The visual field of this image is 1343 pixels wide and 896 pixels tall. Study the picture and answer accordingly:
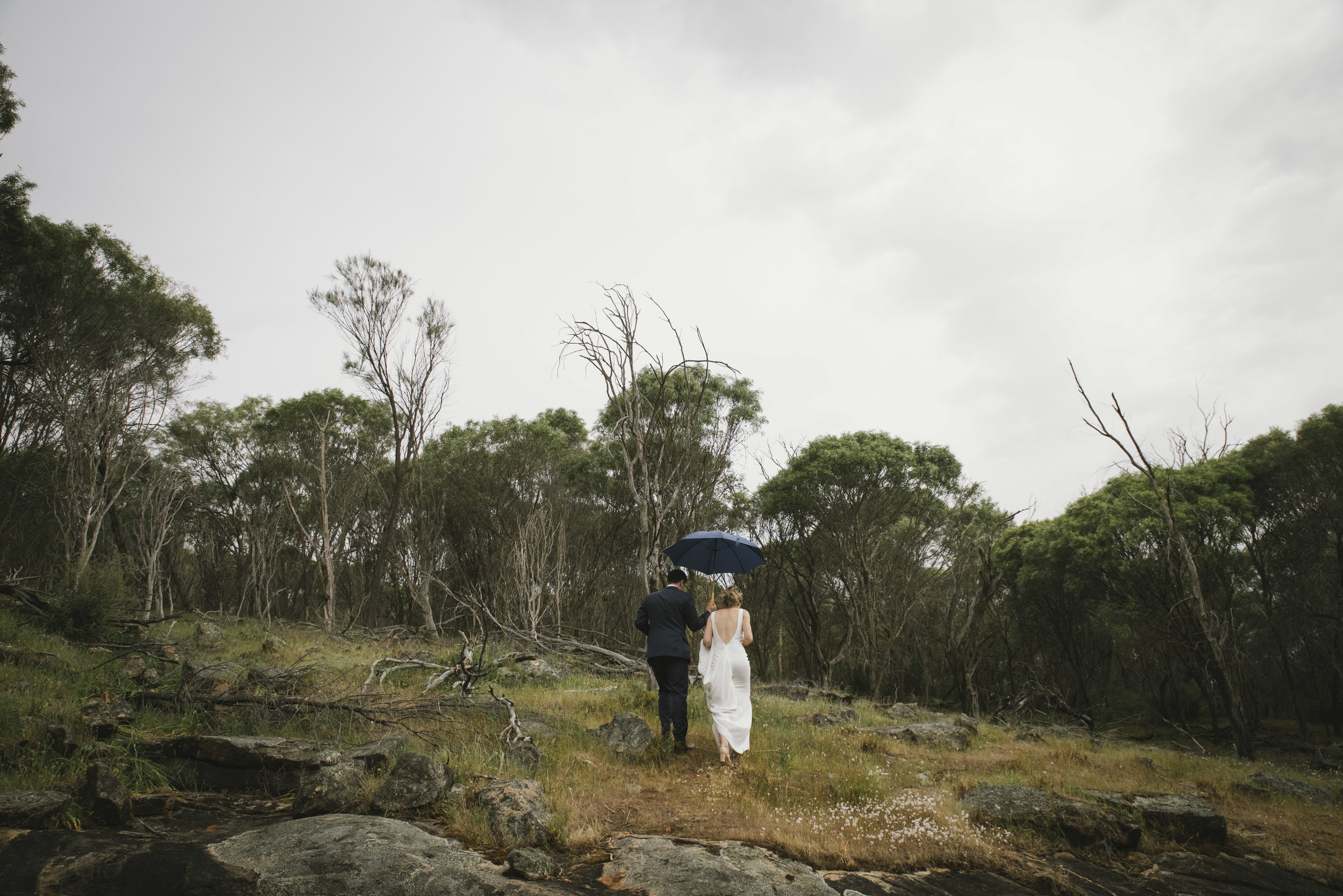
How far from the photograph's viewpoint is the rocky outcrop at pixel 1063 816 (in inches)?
194

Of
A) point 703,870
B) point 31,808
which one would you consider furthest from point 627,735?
point 31,808

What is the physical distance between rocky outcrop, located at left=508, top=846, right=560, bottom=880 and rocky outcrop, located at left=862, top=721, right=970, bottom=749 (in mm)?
6766

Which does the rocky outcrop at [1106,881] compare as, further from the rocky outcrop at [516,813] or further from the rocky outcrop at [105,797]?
the rocky outcrop at [105,797]

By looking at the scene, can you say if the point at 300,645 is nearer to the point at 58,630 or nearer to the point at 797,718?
the point at 58,630

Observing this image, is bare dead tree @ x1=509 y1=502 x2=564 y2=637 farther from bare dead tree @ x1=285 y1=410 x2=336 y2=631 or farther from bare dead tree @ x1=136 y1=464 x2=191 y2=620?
bare dead tree @ x1=136 y1=464 x2=191 y2=620

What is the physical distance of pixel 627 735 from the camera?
6402mm

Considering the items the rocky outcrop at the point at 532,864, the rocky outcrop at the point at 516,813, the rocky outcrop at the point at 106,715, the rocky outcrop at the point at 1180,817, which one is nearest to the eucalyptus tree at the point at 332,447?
the rocky outcrop at the point at 106,715

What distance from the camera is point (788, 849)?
408 centimetres

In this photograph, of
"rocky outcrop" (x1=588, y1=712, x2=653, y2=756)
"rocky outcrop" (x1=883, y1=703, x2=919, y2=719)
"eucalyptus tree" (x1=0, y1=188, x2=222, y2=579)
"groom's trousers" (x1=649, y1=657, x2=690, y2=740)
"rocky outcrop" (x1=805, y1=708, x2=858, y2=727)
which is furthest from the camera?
"eucalyptus tree" (x1=0, y1=188, x2=222, y2=579)

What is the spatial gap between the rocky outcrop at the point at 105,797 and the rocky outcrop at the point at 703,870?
9.70 ft

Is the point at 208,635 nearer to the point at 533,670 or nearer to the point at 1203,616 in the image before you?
the point at 533,670

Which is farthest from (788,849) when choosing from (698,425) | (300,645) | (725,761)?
(300,645)

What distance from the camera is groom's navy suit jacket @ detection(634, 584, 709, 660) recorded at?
636cm

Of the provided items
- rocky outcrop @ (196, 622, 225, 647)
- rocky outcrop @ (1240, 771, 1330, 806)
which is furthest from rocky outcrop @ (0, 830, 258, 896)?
rocky outcrop @ (1240, 771, 1330, 806)
